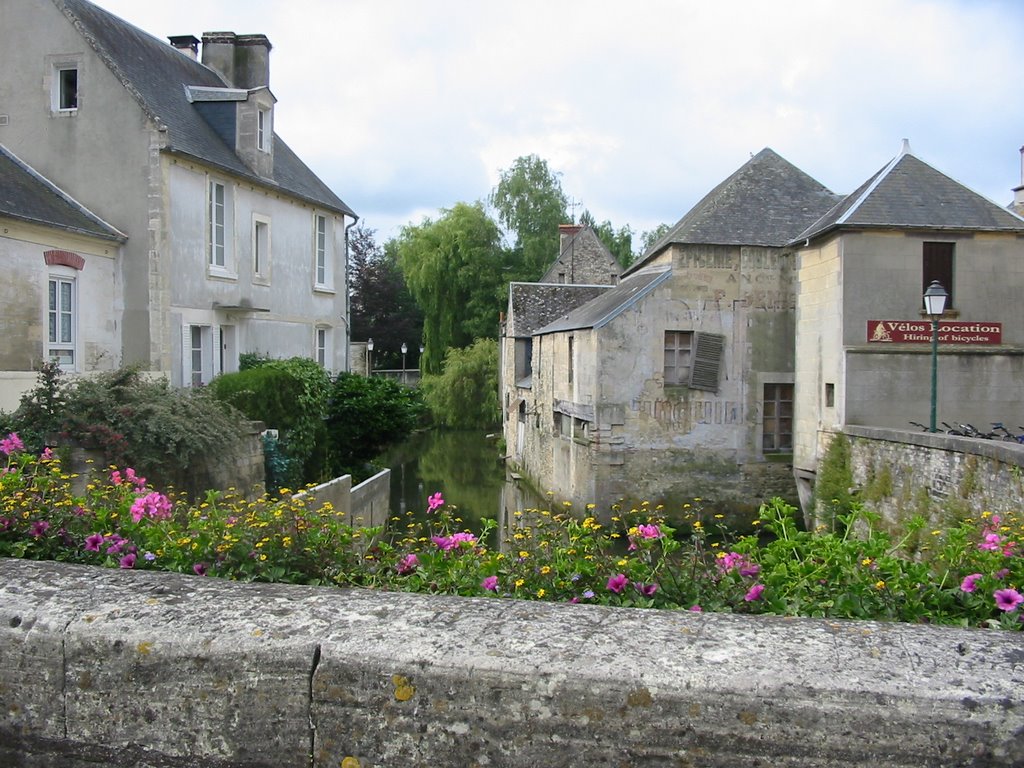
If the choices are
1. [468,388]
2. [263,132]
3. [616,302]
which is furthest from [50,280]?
[468,388]

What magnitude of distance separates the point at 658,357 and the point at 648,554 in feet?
60.0

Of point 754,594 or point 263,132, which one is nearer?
point 754,594

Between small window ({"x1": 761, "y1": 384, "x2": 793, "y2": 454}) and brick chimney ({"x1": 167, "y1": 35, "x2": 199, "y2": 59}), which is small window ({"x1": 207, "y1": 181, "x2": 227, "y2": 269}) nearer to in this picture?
brick chimney ({"x1": 167, "y1": 35, "x2": 199, "y2": 59})

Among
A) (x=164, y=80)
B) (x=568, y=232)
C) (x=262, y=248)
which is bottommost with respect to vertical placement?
(x=262, y=248)

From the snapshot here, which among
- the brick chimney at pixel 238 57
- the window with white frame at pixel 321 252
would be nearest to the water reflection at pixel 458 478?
the window with white frame at pixel 321 252

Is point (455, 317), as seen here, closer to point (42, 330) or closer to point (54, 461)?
point (42, 330)

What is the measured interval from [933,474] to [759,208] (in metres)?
10.5

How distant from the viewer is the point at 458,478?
30.6 meters

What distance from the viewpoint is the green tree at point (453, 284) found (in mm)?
45156

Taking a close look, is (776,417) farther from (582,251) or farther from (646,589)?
(582,251)

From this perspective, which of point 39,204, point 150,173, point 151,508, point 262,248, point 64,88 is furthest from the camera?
point 262,248

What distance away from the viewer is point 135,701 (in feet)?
7.66

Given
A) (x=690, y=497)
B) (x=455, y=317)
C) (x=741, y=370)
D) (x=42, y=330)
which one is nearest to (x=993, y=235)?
(x=741, y=370)

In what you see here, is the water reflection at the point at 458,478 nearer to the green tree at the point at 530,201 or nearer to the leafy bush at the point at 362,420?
the leafy bush at the point at 362,420
